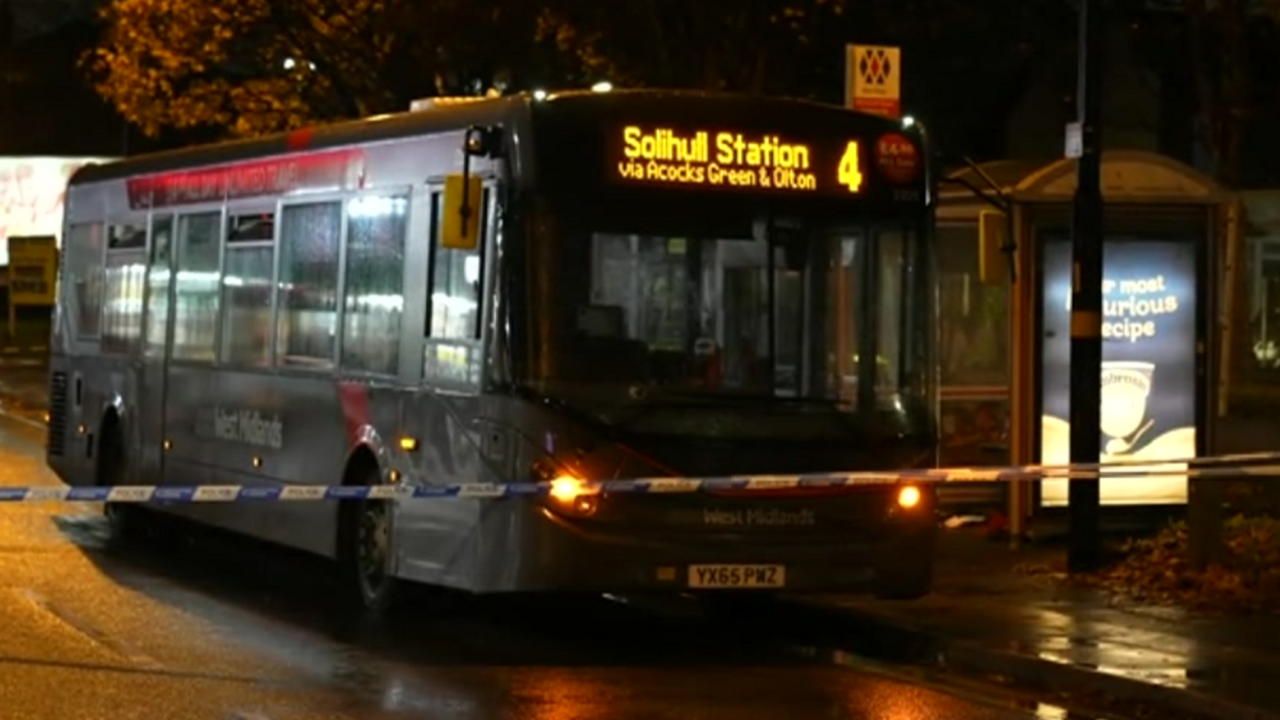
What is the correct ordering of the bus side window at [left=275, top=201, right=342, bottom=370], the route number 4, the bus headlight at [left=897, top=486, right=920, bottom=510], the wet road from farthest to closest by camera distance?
the bus side window at [left=275, top=201, right=342, bottom=370], the route number 4, the bus headlight at [left=897, top=486, right=920, bottom=510], the wet road

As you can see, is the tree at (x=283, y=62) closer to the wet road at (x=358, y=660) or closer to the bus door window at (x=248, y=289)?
→ the bus door window at (x=248, y=289)

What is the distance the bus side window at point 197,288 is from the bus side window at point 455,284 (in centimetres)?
376

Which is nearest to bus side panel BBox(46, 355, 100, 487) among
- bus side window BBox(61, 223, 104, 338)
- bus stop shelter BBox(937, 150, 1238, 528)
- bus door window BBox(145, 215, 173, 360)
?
bus side window BBox(61, 223, 104, 338)

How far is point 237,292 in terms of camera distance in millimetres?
16484

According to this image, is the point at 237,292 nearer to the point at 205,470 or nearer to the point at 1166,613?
the point at 205,470

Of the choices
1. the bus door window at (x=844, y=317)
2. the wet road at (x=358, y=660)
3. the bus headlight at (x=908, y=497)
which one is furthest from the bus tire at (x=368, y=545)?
the bus headlight at (x=908, y=497)

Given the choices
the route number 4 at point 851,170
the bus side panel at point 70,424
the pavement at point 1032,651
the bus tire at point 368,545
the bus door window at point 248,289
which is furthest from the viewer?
the bus side panel at point 70,424

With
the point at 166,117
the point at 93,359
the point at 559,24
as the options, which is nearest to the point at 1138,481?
→ the point at 93,359

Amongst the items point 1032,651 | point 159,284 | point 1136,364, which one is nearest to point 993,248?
point 1136,364

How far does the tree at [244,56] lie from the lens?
32.0m

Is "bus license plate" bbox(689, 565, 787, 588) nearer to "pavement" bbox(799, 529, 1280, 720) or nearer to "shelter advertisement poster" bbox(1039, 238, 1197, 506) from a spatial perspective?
"pavement" bbox(799, 529, 1280, 720)

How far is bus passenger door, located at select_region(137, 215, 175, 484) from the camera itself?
58.6 feet

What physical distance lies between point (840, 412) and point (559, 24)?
656 inches

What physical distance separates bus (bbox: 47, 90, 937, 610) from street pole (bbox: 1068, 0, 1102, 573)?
241 cm
